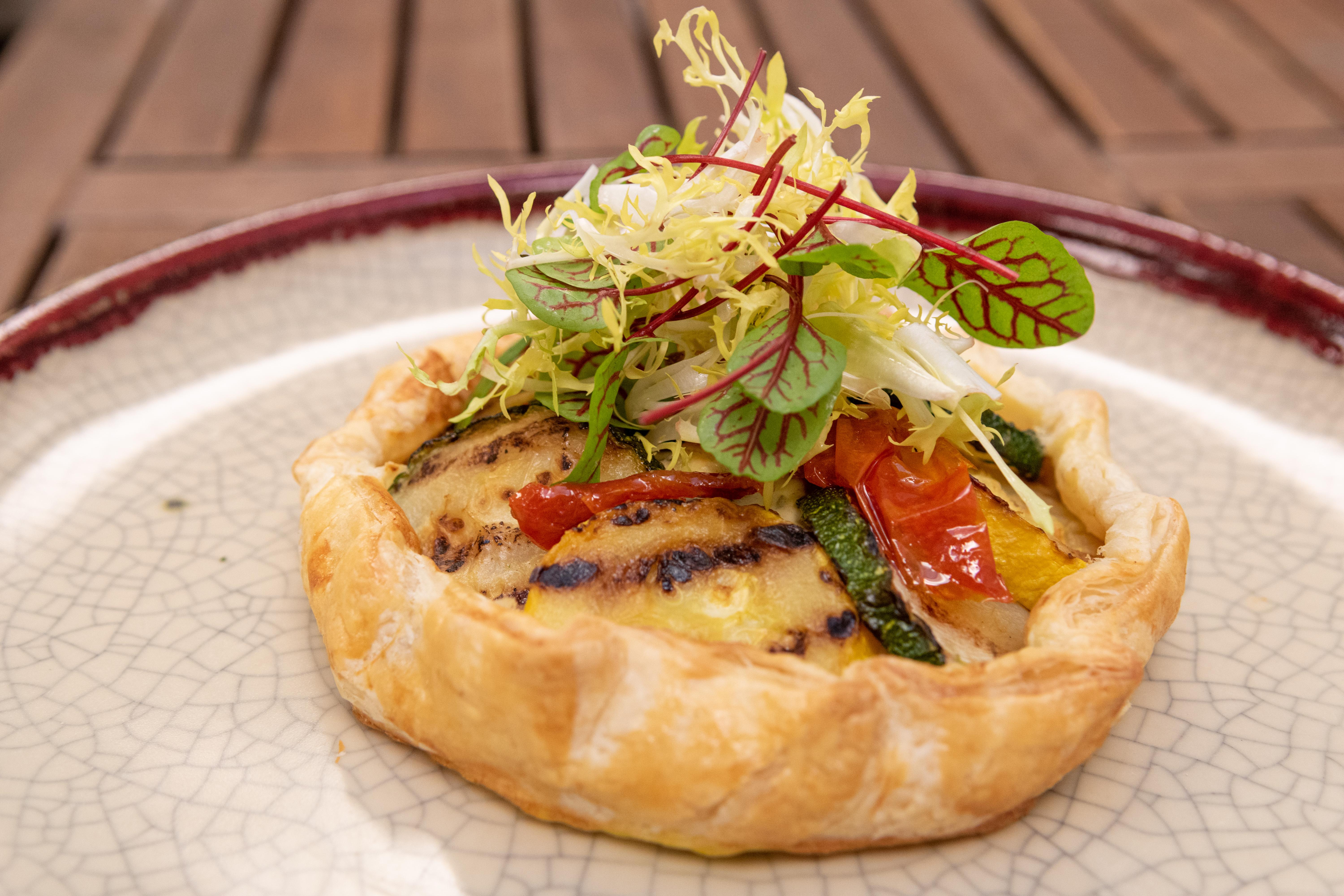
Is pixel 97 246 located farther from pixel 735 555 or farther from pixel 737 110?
pixel 735 555

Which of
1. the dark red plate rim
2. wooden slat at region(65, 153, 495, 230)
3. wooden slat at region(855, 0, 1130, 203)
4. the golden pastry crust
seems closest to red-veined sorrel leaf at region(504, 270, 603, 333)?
the golden pastry crust

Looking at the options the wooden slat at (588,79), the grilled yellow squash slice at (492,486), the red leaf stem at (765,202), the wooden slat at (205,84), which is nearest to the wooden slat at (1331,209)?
the wooden slat at (588,79)

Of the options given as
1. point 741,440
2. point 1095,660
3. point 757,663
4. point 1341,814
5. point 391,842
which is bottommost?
point 1341,814

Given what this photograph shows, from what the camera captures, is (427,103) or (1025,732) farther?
(427,103)

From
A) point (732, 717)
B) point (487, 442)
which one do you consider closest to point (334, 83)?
point (487, 442)

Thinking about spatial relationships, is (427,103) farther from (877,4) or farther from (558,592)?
(558,592)

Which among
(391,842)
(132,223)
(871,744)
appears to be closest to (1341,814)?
(871,744)

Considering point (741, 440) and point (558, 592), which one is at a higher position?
point (741, 440)
